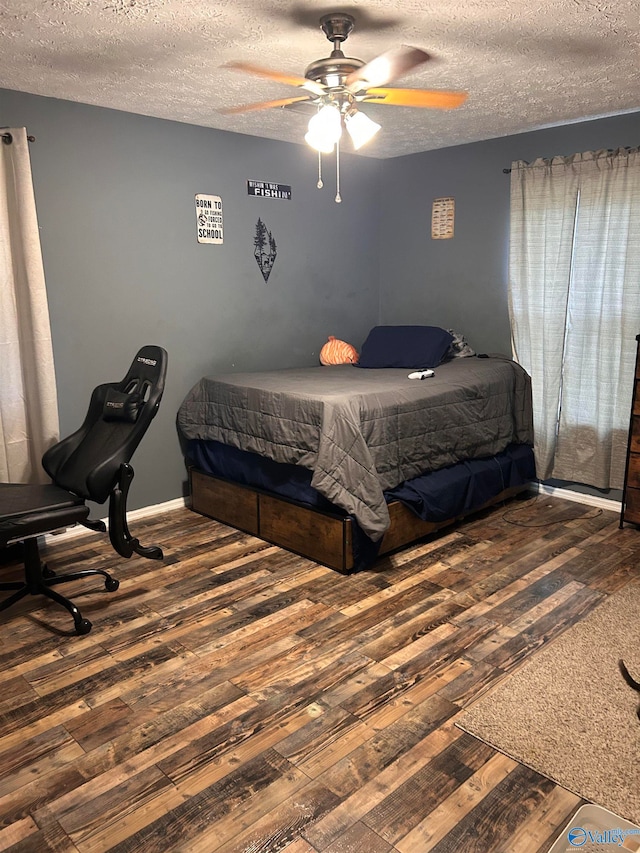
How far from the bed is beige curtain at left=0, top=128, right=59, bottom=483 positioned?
891 mm

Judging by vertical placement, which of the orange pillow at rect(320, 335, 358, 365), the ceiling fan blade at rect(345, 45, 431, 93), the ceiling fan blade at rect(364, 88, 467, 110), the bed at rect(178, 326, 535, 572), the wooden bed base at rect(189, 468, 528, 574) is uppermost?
the ceiling fan blade at rect(345, 45, 431, 93)

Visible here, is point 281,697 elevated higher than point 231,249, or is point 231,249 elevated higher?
point 231,249

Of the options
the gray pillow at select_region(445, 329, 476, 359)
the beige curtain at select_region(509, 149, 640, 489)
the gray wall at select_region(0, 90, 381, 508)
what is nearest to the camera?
the gray wall at select_region(0, 90, 381, 508)

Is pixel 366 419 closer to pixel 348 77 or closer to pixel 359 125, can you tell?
pixel 359 125

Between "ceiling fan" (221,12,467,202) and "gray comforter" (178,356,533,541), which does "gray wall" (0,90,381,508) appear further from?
"ceiling fan" (221,12,467,202)

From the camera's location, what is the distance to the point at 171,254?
388 centimetres

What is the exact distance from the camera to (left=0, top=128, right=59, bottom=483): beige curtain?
312 centimetres

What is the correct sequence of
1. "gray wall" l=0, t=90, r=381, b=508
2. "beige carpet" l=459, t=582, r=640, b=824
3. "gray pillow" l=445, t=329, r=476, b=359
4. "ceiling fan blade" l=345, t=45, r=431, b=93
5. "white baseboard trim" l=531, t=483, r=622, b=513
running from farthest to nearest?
"gray pillow" l=445, t=329, r=476, b=359, "white baseboard trim" l=531, t=483, r=622, b=513, "gray wall" l=0, t=90, r=381, b=508, "ceiling fan blade" l=345, t=45, r=431, b=93, "beige carpet" l=459, t=582, r=640, b=824

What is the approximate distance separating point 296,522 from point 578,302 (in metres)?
2.25

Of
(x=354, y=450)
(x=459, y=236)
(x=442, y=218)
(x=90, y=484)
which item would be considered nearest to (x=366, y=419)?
(x=354, y=450)

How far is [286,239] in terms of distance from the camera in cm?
442

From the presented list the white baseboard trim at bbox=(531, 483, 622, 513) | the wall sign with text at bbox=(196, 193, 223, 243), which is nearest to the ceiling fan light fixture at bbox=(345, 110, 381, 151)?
the wall sign with text at bbox=(196, 193, 223, 243)

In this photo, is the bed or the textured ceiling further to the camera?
the bed

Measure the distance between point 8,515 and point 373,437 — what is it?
164cm
